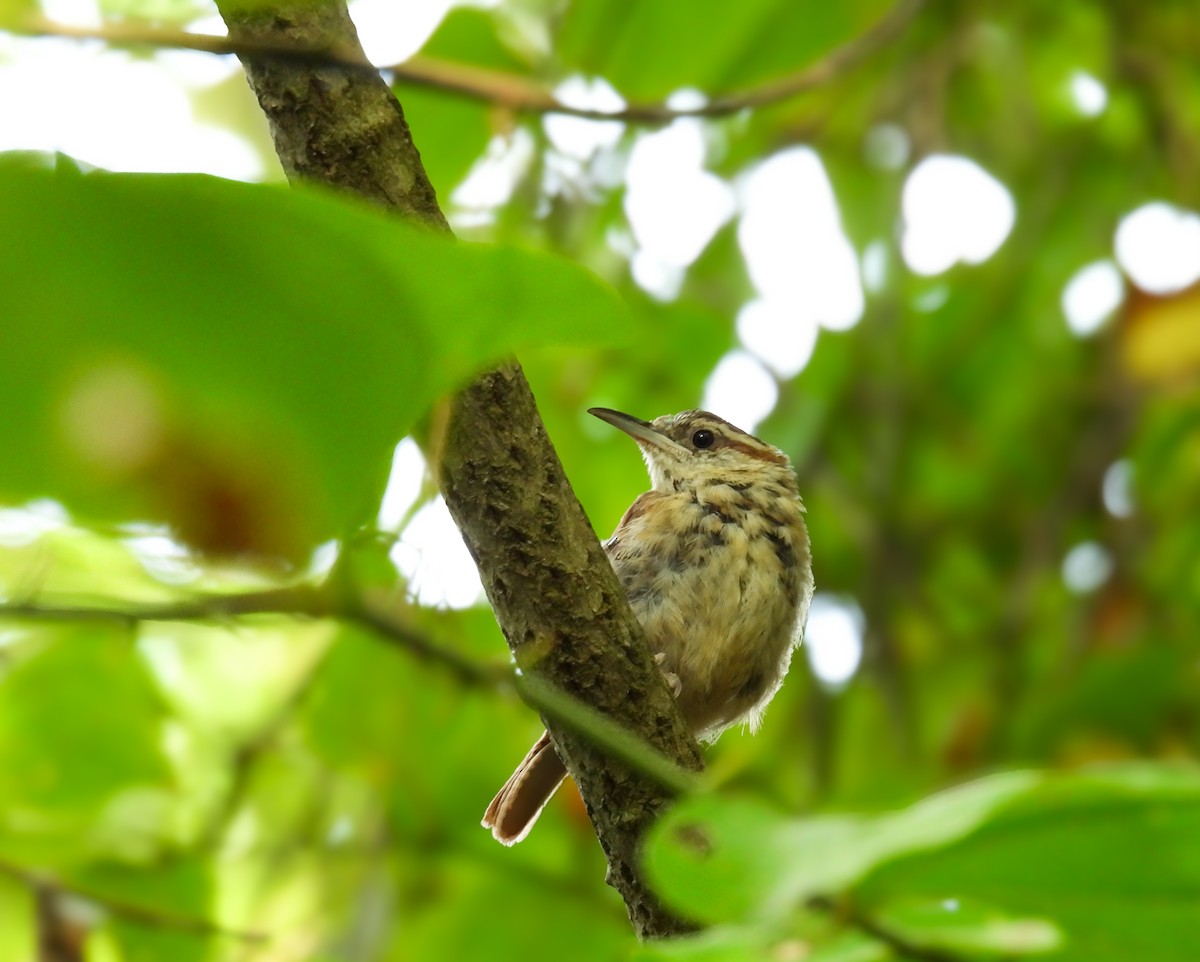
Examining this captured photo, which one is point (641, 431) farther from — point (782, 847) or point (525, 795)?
point (782, 847)

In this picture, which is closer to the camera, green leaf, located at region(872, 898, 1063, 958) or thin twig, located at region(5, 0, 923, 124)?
green leaf, located at region(872, 898, 1063, 958)

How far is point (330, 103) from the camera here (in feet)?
6.05

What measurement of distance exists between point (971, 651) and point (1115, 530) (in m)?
0.93

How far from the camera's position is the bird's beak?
4.86m

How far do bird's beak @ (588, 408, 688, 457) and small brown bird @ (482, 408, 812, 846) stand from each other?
10 millimetres

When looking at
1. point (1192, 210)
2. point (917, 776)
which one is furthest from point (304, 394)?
point (1192, 210)

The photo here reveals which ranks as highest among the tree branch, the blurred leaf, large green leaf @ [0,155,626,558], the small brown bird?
the blurred leaf

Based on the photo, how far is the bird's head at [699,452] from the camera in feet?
16.1

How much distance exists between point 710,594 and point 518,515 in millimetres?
2250

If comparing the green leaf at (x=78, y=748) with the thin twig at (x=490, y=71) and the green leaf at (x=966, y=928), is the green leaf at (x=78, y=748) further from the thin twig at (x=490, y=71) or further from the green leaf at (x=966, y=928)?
the green leaf at (x=966, y=928)

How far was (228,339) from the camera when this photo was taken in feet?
2.88

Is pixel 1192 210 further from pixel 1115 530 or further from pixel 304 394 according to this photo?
pixel 304 394

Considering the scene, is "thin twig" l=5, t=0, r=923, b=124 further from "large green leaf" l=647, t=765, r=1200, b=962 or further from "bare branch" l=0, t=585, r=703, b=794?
"large green leaf" l=647, t=765, r=1200, b=962

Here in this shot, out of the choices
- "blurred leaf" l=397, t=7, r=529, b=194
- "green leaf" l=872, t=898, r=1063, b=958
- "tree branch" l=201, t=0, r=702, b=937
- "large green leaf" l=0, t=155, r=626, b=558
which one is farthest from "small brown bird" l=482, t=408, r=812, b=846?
"large green leaf" l=0, t=155, r=626, b=558
